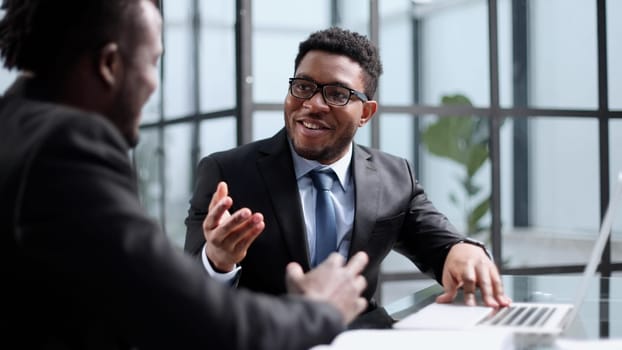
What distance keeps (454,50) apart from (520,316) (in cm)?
341

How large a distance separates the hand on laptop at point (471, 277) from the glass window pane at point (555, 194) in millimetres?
3000

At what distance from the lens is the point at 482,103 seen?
14.3 feet

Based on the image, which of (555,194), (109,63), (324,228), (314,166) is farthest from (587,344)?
(555,194)

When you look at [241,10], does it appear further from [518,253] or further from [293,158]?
[518,253]

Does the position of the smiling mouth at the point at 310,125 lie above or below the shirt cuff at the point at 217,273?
above

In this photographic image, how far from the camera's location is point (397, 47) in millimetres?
4324

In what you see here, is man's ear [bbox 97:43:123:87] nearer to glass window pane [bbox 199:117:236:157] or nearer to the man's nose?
the man's nose

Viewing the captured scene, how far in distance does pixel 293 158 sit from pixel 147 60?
117 cm

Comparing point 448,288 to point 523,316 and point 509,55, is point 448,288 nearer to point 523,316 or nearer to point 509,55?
point 523,316

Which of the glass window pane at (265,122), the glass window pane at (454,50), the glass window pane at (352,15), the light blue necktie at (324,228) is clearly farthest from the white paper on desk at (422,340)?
the glass window pane at (454,50)

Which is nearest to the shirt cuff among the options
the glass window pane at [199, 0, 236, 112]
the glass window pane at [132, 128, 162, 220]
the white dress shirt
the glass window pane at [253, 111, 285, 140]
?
the white dress shirt

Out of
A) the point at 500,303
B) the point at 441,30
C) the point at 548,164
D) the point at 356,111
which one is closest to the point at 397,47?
the point at 441,30

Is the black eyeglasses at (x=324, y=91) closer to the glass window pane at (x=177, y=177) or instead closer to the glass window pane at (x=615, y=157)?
the glass window pane at (x=177, y=177)

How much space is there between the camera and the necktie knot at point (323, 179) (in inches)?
79.2
